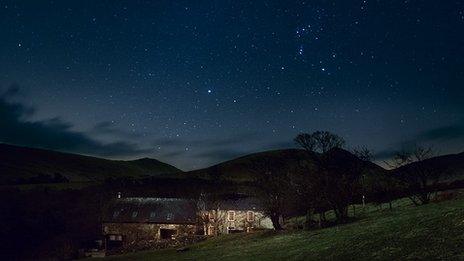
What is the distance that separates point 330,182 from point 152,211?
65.4 metres

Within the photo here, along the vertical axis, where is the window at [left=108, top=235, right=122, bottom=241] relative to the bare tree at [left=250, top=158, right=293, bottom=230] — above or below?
→ below

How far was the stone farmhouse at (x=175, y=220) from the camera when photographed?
11300cm

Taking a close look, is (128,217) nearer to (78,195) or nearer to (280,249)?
(78,195)

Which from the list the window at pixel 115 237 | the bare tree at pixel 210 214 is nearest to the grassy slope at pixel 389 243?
the bare tree at pixel 210 214

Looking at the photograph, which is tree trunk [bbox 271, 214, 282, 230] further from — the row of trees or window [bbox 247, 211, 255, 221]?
window [bbox 247, 211, 255, 221]

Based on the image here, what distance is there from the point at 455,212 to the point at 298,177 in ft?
128

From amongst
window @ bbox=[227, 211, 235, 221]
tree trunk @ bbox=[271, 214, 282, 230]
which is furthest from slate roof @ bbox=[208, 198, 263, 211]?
tree trunk @ bbox=[271, 214, 282, 230]

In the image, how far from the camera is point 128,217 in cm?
11825

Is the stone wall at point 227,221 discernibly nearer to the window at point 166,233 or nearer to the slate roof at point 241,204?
the slate roof at point 241,204

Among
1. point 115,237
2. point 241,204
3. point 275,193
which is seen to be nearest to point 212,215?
point 241,204

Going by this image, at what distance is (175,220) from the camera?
376ft

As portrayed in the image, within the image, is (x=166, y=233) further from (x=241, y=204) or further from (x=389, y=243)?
(x=389, y=243)

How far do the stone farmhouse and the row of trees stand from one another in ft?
83.1

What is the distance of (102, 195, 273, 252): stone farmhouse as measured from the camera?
371ft
